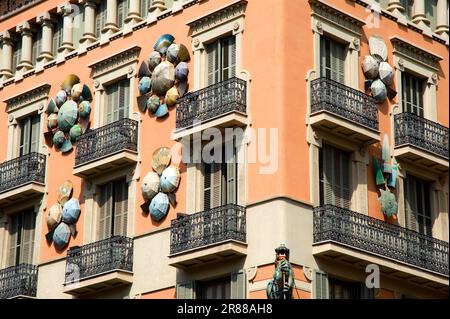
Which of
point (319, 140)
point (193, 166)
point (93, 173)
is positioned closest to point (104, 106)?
point (93, 173)

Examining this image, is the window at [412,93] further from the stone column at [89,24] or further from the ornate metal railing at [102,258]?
the stone column at [89,24]

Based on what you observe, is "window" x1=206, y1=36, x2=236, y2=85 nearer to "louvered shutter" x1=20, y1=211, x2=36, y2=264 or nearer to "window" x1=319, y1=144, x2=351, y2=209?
"window" x1=319, y1=144, x2=351, y2=209

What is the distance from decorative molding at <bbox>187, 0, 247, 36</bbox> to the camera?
3950 cm

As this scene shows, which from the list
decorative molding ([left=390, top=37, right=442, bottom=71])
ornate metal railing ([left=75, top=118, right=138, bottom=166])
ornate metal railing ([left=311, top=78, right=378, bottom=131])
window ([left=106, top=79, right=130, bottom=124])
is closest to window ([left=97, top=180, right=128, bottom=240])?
ornate metal railing ([left=75, top=118, right=138, bottom=166])

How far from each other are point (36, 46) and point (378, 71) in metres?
13.6

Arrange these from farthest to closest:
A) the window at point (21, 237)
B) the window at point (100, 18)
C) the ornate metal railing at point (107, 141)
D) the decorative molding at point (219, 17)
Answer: the window at point (100, 18) < the window at point (21, 237) < the ornate metal railing at point (107, 141) < the decorative molding at point (219, 17)

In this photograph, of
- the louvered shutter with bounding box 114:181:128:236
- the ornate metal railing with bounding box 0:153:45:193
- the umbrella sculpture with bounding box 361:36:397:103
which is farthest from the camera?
the ornate metal railing with bounding box 0:153:45:193

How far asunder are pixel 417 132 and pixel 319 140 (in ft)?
13.7

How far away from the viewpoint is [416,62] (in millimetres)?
42562

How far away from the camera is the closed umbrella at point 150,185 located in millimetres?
40156

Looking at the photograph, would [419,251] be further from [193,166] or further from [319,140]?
[193,166]

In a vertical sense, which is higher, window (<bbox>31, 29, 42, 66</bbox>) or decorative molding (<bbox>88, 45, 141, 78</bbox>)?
window (<bbox>31, 29, 42, 66</bbox>)

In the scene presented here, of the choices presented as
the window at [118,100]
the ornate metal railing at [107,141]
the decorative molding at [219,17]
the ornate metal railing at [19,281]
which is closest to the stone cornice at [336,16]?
the decorative molding at [219,17]

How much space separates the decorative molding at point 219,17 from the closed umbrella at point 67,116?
5.61 m
